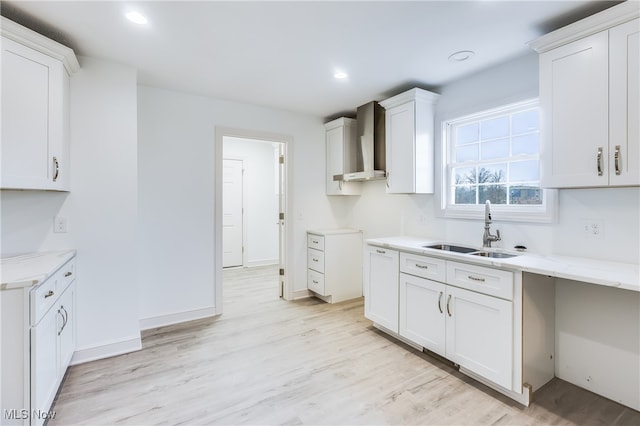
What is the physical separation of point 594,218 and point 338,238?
8.49 feet

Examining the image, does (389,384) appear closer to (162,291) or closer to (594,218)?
(594,218)

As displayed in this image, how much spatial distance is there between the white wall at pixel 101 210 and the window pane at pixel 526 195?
3353mm

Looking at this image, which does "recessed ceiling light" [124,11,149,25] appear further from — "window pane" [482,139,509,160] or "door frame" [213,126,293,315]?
"window pane" [482,139,509,160]

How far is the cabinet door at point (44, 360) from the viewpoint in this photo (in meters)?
1.57

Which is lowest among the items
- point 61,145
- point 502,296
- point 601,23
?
point 502,296

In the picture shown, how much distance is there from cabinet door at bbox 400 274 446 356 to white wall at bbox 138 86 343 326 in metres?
2.19

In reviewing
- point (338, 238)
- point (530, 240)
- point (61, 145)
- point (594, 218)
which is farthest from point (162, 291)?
point (594, 218)

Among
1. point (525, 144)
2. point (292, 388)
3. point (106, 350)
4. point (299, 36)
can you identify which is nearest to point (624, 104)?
point (525, 144)

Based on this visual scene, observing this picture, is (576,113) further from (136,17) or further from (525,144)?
(136,17)

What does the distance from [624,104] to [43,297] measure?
353 centimetres

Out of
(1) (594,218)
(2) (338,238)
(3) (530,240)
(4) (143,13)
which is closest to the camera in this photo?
(4) (143,13)

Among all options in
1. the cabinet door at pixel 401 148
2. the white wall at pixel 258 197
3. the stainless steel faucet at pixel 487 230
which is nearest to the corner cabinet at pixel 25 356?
the cabinet door at pixel 401 148

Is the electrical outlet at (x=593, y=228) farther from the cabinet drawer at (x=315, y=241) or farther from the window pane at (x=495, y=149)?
the cabinet drawer at (x=315, y=241)

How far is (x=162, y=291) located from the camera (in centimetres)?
325
